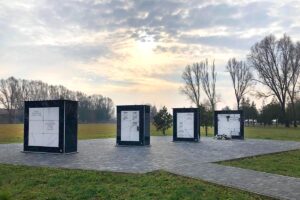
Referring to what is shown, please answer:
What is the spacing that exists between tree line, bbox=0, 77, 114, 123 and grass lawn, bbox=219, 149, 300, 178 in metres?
60.4

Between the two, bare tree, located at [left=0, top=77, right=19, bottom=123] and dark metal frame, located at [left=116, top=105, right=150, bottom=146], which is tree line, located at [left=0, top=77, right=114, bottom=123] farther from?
dark metal frame, located at [left=116, top=105, right=150, bottom=146]

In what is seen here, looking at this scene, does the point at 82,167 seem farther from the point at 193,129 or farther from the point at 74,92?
the point at 74,92

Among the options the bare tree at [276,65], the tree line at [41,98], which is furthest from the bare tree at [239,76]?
the tree line at [41,98]

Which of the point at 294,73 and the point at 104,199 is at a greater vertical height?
the point at 294,73

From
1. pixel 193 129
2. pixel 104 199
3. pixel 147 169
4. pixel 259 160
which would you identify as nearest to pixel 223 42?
pixel 193 129

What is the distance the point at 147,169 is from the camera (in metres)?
11.3

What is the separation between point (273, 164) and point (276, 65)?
42.7 metres

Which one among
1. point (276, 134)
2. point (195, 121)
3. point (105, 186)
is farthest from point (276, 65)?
point (105, 186)

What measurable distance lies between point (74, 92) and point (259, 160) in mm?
76722

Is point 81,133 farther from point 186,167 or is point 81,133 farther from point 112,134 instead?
point 186,167

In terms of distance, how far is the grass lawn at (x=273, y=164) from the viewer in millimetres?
11711

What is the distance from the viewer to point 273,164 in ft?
43.3

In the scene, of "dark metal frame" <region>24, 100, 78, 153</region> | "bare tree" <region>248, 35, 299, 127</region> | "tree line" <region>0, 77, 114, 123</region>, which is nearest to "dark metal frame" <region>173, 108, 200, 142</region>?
"dark metal frame" <region>24, 100, 78, 153</region>

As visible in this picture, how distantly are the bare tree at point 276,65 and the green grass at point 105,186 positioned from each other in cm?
4590
